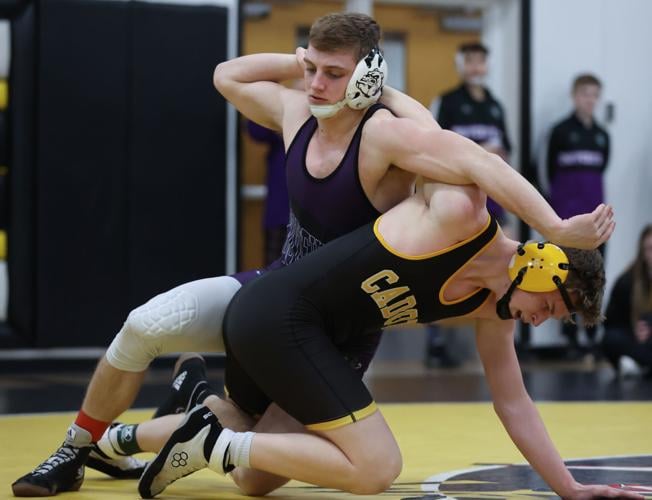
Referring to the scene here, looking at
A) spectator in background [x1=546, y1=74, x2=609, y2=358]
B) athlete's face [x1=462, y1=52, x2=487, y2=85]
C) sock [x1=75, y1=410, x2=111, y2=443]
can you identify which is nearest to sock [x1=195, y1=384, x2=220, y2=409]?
sock [x1=75, y1=410, x2=111, y2=443]

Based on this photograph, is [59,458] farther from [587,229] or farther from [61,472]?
[587,229]

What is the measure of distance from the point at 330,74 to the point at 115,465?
1314mm

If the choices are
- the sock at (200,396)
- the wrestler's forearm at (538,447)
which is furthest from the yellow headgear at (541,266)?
the sock at (200,396)

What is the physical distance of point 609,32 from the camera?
367 inches

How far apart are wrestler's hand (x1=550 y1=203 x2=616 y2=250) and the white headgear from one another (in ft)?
2.18

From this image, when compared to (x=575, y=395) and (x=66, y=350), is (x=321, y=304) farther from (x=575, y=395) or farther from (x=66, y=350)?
(x=66, y=350)

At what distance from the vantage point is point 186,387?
3678 mm

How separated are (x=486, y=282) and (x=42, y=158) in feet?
16.6

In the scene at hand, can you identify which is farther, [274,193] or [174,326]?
[274,193]

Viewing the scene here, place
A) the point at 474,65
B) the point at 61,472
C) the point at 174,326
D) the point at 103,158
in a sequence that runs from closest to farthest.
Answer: the point at 174,326 → the point at 61,472 → the point at 103,158 → the point at 474,65

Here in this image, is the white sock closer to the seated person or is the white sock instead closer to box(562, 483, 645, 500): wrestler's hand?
the seated person

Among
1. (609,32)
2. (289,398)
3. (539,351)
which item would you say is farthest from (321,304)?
(609,32)

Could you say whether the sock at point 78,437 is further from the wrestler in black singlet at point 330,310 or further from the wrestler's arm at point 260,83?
the wrestler's arm at point 260,83

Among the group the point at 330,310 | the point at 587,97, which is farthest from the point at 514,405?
the point at 587,97
